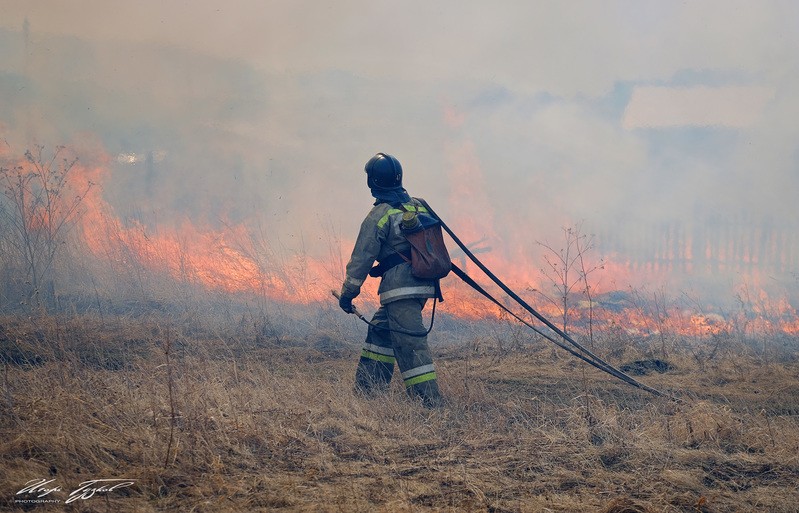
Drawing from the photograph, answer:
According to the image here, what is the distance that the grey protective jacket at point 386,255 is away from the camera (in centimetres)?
617

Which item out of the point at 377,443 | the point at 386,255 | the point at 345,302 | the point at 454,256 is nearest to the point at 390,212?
the point at 386,255

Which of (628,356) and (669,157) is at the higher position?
(669,157)

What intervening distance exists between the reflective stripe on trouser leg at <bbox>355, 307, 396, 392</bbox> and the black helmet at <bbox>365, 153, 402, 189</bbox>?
1148mm

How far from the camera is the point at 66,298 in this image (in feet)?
35.9

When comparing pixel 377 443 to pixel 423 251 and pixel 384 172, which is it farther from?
pixel 384 172

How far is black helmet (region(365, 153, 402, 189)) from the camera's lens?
6.40 m

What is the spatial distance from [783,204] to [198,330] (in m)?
12.3

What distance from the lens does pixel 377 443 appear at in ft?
15.4

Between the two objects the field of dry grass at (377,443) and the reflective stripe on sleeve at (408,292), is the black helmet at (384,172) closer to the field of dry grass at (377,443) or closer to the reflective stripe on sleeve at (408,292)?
the reflective stripe on sleeve at (408,292)

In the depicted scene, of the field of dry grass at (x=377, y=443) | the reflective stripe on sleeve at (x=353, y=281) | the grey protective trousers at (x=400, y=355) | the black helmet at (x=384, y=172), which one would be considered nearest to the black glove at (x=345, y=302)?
the reflective stripe on sleeve at (x=353, y=281)

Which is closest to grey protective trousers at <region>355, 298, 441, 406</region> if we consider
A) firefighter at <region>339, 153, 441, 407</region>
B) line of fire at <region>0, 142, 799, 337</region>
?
firefighter at <region>339, 153, 441, 407</region>

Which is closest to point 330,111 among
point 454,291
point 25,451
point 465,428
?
point 454,291

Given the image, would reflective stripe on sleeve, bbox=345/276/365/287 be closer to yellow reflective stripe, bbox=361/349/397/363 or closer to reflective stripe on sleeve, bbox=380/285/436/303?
reflective stripe on sleeve, bbox=380/285/436/303

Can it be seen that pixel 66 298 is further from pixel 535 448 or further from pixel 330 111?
pixel 535 448
